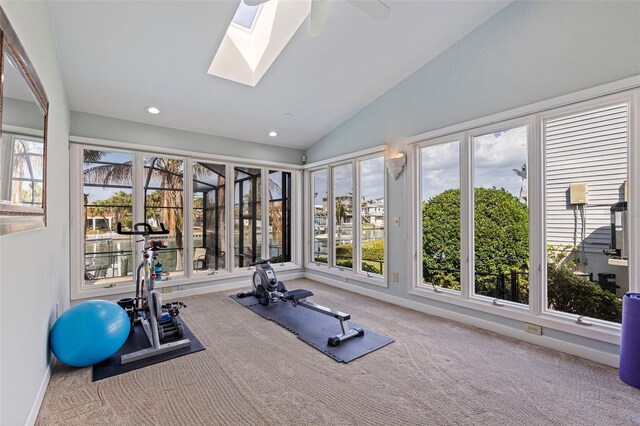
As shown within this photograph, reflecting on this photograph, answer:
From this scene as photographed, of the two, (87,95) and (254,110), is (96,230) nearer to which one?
(87,95)

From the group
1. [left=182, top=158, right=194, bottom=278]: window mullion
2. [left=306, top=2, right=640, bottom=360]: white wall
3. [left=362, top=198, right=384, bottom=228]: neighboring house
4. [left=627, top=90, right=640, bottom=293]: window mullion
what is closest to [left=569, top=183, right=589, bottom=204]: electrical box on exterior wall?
[left=627, top=90, right=640, bottom=293]: window mullion

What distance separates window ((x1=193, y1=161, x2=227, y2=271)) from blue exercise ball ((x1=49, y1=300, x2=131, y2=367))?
2523 mm

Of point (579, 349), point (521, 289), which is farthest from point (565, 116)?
point (579, 349)

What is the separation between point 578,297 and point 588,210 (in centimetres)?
87

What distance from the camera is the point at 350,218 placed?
17.9 feet

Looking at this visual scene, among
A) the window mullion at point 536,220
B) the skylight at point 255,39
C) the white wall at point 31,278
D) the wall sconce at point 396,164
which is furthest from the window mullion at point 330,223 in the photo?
the white wall at point 31,278

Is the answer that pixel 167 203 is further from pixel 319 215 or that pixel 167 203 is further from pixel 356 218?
pixel 356 218

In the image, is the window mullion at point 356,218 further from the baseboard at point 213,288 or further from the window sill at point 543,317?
the baseboard at point 213,288

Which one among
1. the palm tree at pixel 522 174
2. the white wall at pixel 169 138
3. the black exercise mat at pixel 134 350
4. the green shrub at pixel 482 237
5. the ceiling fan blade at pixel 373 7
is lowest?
the black exercise mat at pixel 134 350

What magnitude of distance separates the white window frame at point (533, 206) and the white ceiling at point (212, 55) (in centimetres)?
113

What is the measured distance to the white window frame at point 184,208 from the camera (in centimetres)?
411

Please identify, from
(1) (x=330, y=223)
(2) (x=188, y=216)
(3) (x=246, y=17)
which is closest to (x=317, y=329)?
(1) (x=330, y=223)

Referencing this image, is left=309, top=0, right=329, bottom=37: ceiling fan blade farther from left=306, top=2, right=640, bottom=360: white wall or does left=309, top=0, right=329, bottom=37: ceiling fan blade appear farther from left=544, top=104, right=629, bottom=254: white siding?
left=544, top=104, right=629, bottom=254: white siding

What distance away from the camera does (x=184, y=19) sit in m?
2.91
